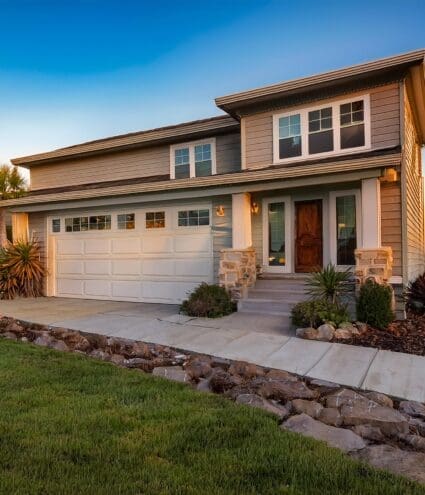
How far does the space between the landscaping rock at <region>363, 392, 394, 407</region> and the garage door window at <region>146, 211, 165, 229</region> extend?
7.10 m

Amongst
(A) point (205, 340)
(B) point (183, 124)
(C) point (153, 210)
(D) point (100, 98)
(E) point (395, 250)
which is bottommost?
(A) point (205, 340)

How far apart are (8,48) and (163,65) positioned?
4667 millimetres

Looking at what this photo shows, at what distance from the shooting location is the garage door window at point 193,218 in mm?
9742

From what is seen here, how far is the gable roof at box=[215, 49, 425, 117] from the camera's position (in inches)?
301

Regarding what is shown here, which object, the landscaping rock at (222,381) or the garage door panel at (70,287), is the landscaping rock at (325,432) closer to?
the landscaping rock at (222,381)

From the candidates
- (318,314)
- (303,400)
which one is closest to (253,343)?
(318,314)

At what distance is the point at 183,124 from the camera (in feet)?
36.6

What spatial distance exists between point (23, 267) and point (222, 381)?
360 inches

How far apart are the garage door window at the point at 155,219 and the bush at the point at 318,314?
4655mm

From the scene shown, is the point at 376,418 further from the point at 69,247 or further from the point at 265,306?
the point at 69,247

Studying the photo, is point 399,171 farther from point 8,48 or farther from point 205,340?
point 8,48

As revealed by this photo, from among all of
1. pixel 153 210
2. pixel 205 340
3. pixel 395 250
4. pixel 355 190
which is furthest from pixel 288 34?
pixel 205 340

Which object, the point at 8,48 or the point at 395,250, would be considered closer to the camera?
the point at 395,250

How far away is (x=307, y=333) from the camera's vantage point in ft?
20.4
